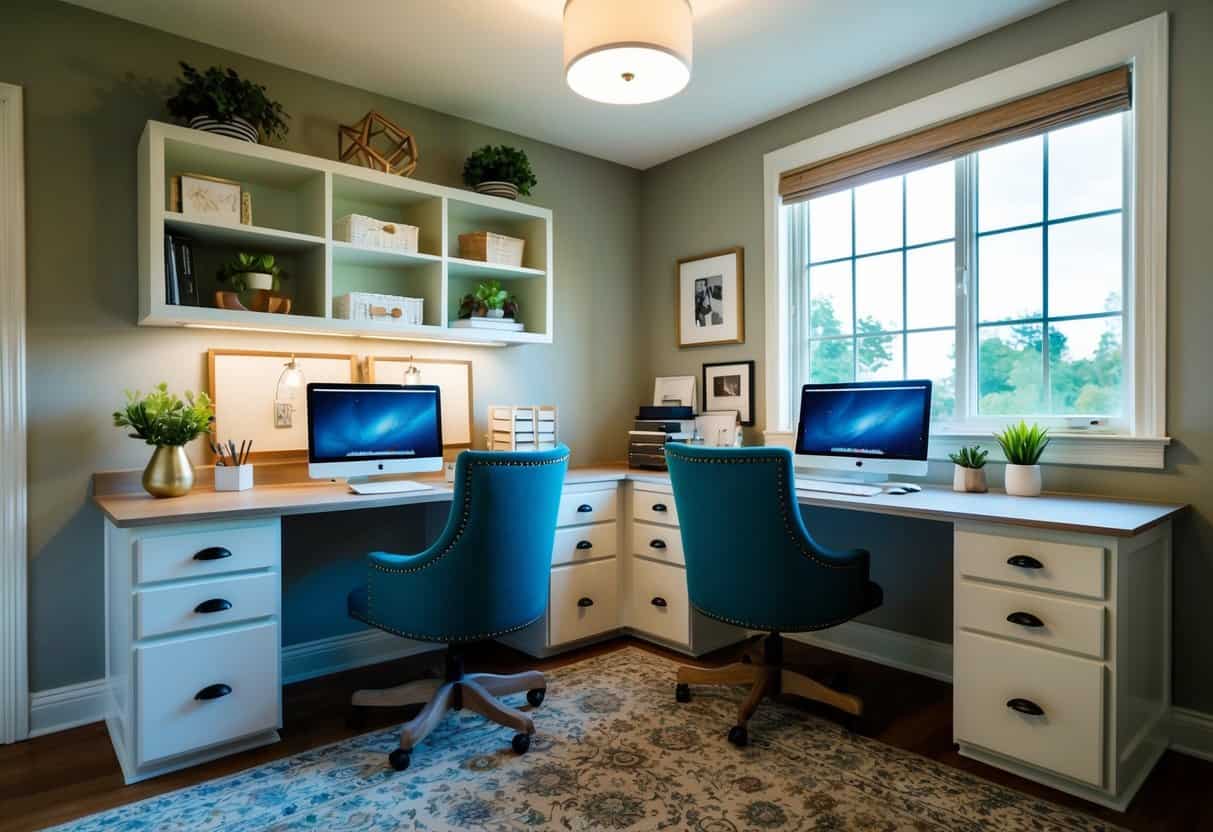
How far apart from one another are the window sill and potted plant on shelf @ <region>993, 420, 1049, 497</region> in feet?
0.17

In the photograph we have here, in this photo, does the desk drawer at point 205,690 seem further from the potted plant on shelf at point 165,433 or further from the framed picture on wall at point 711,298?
the framed picture on wall at point 711,298

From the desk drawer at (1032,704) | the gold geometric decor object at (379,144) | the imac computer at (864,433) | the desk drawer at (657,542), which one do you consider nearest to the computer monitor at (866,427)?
the imac computer at (864,433)

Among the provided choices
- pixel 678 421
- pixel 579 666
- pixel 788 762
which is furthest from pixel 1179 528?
pixel 579 666

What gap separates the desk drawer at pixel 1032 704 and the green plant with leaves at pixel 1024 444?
0.71 m

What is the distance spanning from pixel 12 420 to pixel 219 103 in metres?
1.28

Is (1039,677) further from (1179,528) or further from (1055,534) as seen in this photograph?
(1179,528)

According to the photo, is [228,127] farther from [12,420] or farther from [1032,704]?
[1032,704]

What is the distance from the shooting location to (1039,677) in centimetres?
198

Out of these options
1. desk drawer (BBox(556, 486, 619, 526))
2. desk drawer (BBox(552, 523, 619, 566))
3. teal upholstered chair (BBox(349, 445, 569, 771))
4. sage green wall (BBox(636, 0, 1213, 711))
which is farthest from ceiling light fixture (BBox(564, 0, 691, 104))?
desk drawer (BBox(552, 523, 619, 566))

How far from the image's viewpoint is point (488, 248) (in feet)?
10.5

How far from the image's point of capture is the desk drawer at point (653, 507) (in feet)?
10.1

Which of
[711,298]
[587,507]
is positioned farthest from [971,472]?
[711,298]

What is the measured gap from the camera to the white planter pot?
241cm

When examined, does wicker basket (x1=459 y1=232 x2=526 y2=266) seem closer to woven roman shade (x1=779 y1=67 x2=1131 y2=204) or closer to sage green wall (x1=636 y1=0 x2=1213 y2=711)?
sage green wall (x1=636 y1=0 x2=1213 y2=711)
